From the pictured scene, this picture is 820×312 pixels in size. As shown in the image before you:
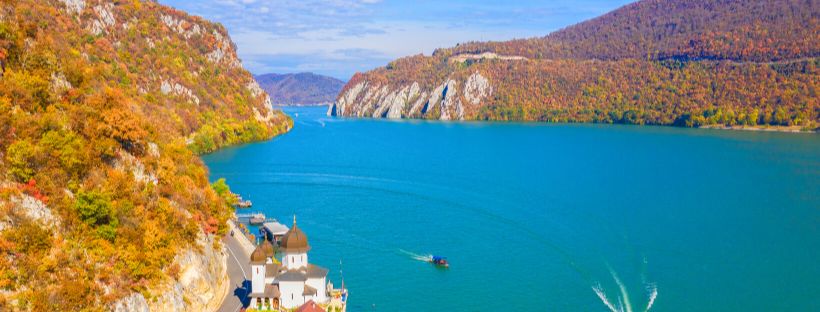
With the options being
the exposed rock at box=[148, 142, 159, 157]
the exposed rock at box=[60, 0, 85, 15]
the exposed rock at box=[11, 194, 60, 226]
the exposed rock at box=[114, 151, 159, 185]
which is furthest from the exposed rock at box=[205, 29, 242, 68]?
the exposed rock at box=[11, 194, 60, 226]

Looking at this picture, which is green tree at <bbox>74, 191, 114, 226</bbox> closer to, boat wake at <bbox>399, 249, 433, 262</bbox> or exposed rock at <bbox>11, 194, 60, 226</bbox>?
exposed rock at <bbox>11, 194, 60, 226</bbox>

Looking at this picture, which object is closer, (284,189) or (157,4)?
(284,189)

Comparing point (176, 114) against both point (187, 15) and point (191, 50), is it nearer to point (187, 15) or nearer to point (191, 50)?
point (191, 50)

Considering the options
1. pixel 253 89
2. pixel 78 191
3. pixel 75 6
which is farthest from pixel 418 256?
pixel 253 89

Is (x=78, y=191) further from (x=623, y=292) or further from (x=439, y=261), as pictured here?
(x=623, y=292)

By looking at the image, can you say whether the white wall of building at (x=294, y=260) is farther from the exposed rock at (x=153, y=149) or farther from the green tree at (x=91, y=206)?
the exposed rock at (x=153, y=149)

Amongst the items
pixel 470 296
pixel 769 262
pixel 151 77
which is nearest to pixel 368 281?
pixel 470 296

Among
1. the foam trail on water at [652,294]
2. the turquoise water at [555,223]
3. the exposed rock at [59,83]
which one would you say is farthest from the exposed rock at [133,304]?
the foam trail on water at [652,294]
